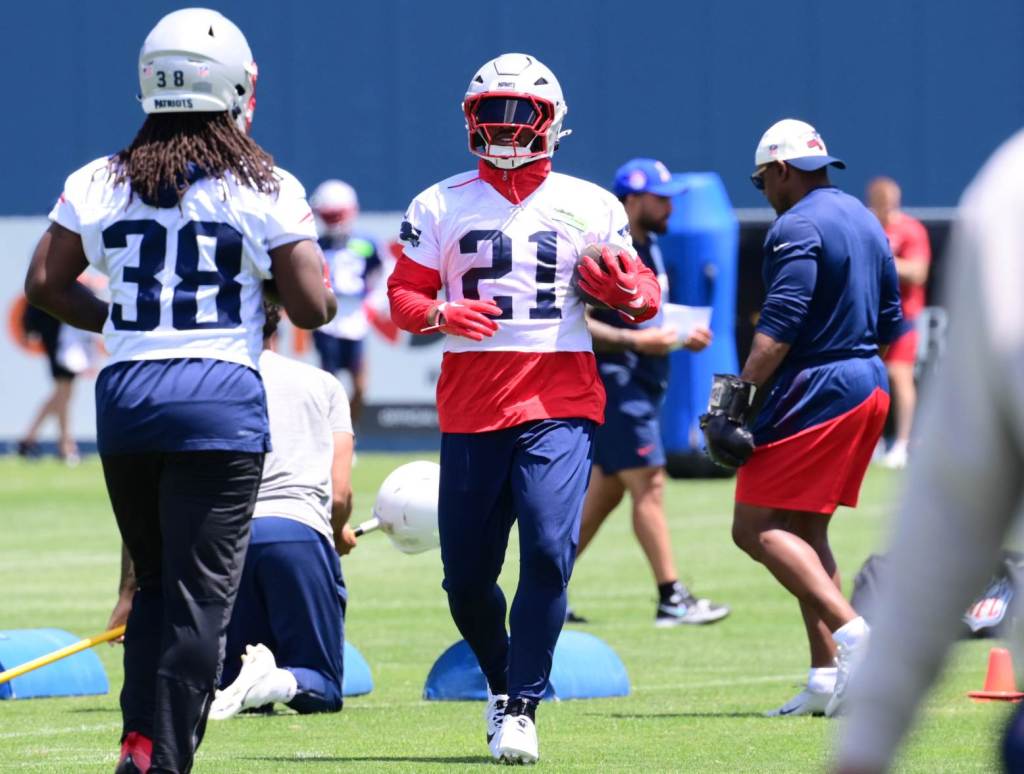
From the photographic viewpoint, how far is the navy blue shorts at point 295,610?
7211 mm

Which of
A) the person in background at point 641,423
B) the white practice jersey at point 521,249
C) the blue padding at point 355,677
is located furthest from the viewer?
the person in background at point 641,423

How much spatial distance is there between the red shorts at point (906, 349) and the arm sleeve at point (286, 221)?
1318cm

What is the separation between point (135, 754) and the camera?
4.94 metres

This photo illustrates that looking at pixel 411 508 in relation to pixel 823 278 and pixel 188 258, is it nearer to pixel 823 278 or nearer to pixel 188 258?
pixel 823 278

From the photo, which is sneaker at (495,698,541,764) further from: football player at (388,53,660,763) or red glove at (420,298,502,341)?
red glove at (420,298,502,341)

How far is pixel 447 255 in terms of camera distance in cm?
624

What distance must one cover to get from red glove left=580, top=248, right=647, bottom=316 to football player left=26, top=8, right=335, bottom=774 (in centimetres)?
131

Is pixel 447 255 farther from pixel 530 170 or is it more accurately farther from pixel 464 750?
pixel 464 750

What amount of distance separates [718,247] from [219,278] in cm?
1325

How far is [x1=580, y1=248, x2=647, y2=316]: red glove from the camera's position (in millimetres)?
6023

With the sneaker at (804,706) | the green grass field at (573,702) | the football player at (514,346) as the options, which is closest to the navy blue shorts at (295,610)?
the green grass field at (573,702)

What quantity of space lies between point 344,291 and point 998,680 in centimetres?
1212

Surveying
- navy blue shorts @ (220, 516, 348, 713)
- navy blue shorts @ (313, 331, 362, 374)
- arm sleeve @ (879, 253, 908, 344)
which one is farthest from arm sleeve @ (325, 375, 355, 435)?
navy blue shorts @ (313, 331, 362, 374)

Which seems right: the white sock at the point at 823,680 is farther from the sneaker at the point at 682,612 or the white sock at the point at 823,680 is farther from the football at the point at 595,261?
the sneaker at the point at 682,612
